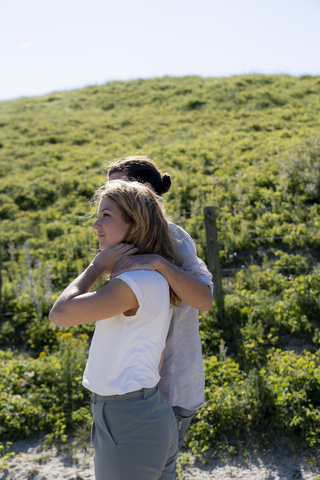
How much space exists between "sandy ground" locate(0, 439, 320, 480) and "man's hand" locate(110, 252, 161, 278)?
8.48 feet

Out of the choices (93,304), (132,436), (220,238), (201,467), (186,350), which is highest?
(93,304)

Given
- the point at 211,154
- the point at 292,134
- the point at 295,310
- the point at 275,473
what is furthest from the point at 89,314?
the point at 292,134

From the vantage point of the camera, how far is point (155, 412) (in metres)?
1.74

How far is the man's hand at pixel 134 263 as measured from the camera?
182 cm

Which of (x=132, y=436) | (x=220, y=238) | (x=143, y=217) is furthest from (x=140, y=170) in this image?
(x=220, y=238)

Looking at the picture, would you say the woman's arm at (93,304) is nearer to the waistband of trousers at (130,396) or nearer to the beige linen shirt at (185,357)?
the waistband of trousers at (130,396)

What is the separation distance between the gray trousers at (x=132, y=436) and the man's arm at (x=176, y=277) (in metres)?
0.45

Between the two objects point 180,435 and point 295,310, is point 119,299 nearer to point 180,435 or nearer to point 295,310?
point 180,435

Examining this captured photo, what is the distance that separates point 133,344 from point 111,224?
54cm

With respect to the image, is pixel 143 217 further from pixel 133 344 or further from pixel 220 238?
pixel 220 238

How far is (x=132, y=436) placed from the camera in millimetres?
1690

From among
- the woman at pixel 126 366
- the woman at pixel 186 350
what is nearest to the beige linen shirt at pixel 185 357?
the woman at pixel 186 350

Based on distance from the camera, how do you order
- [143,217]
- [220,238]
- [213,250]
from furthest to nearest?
[220,238] → [213,250] → [143,217]

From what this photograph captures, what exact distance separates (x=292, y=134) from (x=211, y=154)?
7.64ft
